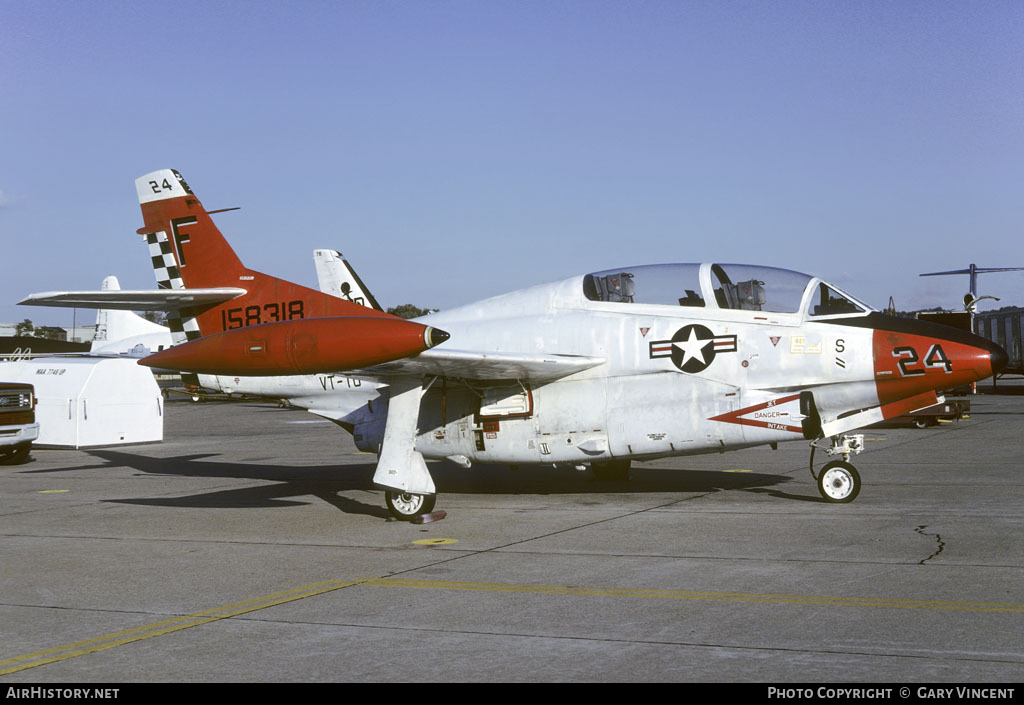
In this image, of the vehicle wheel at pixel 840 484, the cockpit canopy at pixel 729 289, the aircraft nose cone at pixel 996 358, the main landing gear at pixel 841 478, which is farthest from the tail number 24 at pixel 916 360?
the vehicle wheel at pixel 840 484

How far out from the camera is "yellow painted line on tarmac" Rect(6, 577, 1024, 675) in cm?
619

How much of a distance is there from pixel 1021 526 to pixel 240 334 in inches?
328

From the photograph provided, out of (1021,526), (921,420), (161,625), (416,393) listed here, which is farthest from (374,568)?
(921,420)

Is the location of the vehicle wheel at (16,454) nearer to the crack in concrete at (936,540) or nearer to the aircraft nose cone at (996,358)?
the crack in concrete at (936,540)

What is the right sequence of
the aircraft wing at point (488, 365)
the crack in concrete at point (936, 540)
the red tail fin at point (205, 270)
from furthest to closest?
the red tail fin at point (205, 270) < the aircraft wing at point (488, 365) < the crack in concrete at point (936, 540)

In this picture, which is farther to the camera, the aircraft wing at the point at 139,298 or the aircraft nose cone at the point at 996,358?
the aircraft wing at the point at 139,298

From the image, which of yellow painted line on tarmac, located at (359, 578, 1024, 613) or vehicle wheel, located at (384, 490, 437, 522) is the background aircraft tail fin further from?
yellow painted line on tarmac, located at (359, 578, 1024, 613)

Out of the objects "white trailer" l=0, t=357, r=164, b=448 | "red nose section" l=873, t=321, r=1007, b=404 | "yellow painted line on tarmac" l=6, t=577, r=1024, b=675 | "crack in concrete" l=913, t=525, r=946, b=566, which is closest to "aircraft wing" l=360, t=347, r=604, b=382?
"yellow painted line on tarmac" l=6, t=577, r=1024, b=675

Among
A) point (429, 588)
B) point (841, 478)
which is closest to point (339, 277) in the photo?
point (841, 478)

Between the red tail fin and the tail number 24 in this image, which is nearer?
the tail number 24

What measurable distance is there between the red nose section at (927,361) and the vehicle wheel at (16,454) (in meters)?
17.6

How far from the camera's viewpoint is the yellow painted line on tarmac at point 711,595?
6.83 m

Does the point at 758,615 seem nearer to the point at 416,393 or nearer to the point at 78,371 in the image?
the point at 416,393

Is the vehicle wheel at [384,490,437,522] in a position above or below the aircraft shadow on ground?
above
